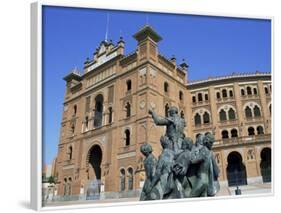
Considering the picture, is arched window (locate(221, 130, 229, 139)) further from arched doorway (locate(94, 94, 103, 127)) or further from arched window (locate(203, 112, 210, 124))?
arched doorway (locate(94, 94, 103, 127))

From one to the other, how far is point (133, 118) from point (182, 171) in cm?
751

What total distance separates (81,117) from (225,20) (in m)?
7.13

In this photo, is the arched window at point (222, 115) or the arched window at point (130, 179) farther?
the arched window at point (222, 115)

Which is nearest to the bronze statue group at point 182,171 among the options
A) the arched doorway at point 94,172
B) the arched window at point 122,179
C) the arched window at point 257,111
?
the arched window at point 122,179

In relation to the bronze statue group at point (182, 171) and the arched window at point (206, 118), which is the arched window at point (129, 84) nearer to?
the arched window at point (206, 118)

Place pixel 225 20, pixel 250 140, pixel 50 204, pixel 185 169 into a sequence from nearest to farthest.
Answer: pixel 185 169 < pixel 50 204 < pixel 225 20 < pixel 250 140

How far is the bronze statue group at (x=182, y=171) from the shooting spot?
571 cm

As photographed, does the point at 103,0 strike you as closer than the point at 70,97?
Yes

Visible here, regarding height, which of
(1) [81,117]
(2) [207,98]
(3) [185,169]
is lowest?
(3) [185,169]

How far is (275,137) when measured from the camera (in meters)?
8.71

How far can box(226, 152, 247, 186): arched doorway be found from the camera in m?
14.9

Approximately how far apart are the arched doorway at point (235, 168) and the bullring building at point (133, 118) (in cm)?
8

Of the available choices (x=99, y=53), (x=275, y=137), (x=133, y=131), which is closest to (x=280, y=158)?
(x=275, y=137)

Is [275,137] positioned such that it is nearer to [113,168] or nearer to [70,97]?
[113,168]
